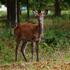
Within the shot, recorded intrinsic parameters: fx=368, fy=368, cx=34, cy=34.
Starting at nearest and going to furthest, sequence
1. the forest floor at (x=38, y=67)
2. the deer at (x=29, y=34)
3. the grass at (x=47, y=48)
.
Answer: the forest floor at (x=38, y=67), the deer at (x=29, y=34), the grass at (x=47, y=48)

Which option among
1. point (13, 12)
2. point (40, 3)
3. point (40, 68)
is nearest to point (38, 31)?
point (40, 68)

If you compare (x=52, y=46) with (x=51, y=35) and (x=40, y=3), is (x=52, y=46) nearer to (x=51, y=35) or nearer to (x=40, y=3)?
(x=51, y=35)

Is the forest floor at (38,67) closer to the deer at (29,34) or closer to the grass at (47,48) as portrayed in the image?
the deer at (29,34)

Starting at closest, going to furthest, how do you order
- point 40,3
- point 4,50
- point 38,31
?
point 38,31 → point 4,50 → point 40,3

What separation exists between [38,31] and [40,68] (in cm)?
313

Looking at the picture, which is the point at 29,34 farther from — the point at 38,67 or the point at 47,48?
the point at 38,67

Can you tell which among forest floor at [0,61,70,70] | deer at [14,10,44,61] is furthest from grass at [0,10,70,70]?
forest floor at [0,61,70,70]

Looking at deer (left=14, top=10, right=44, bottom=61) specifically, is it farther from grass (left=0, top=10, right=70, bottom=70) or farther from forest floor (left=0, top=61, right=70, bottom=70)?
forest floor (left=0, top=61, right=70, bottom=70)

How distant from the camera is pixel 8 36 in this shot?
19094 millimetres

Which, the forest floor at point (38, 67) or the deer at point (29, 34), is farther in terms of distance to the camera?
the deer at point (29, 34)

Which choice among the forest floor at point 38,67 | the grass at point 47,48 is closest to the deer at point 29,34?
the grass at point 47,48

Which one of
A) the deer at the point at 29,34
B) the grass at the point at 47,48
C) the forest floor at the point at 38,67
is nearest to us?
the forest floor at the point at 38,67

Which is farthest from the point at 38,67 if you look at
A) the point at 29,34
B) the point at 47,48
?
the point at 47,48

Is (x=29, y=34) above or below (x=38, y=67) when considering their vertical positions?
above
